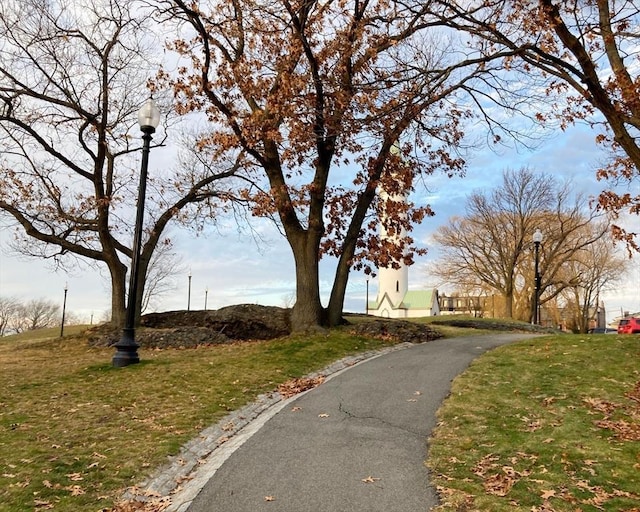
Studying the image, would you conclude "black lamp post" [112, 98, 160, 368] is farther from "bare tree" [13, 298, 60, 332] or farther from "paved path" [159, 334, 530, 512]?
"bare tree" [13, 298, 60, 332]

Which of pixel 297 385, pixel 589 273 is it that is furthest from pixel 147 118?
pixel 589 273

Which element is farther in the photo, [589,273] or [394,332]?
[589,273]

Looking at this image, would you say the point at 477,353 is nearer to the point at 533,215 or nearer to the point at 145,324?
the point at 145,324

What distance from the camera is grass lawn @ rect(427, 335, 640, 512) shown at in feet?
15.8

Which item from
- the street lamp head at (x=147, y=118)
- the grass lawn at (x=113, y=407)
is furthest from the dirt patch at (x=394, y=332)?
the street lamp head at (x=147, y=118)

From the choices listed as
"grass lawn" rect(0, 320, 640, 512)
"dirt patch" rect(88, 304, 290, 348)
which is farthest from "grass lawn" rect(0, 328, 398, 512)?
"dirt patch" rect(88, 304, 290, 348)

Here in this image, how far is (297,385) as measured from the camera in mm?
9625

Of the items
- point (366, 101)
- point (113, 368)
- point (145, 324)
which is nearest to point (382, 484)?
point (113, 368)

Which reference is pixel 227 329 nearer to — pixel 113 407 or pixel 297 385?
pixel 297 385

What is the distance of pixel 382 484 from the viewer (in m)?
5.12

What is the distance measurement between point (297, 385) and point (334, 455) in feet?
12.2

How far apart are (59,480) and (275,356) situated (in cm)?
694

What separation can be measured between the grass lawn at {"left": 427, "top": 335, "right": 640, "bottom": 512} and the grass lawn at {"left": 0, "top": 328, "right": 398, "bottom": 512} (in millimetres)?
3448

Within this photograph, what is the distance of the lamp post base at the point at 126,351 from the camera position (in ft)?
37.2
